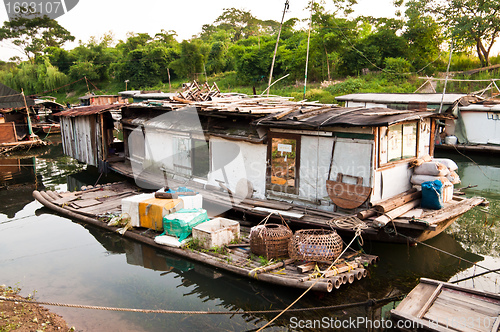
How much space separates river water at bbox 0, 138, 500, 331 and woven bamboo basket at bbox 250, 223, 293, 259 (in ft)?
2.27

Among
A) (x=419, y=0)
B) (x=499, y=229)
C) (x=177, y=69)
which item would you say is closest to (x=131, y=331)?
(x=499, y=229)

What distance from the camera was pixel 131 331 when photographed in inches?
254

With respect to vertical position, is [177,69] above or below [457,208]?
above

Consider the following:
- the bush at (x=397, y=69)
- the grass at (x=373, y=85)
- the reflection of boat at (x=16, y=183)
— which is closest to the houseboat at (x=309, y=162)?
the reflection of boat at (x=16, y=183)

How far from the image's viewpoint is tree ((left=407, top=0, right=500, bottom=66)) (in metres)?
25.6

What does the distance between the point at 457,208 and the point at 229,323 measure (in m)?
6.28

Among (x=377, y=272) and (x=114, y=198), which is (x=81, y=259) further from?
(x=377, y=272)

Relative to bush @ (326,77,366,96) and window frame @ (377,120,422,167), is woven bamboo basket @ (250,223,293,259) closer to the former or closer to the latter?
window frame @ (377,120,422,167)

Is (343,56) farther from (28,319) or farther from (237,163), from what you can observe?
(28,319)

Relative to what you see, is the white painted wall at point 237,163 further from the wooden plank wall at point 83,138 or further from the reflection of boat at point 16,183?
the reflection of boat at point 16,183

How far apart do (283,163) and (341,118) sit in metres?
2.03

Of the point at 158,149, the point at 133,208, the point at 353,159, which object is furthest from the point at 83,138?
the point at 353,159

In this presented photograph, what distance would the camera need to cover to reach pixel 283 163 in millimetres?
9891

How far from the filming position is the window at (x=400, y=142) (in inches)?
350
